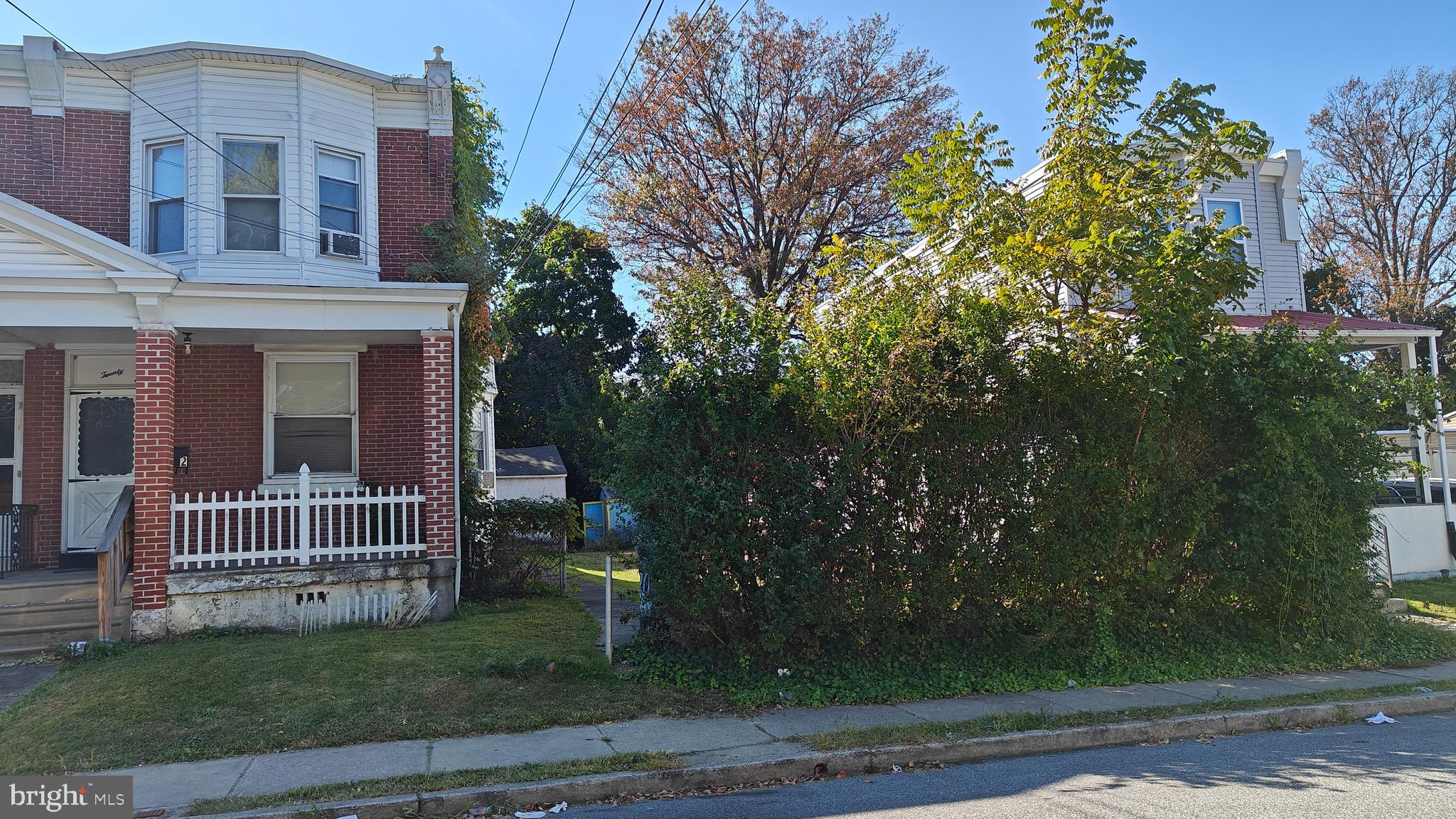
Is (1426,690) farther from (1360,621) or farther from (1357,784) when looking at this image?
(1357,784)

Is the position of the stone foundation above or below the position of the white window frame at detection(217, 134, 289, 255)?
below

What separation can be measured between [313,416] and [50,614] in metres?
3.69

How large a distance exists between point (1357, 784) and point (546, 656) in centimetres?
630

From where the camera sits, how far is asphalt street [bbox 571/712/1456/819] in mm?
5102

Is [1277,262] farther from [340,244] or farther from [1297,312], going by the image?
[340,244]

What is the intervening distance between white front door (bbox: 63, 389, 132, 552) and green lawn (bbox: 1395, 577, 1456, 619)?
17386mm

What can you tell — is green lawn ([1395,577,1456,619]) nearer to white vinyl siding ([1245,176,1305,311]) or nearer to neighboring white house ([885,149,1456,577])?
neighboring white house ([885,149,1456,577])

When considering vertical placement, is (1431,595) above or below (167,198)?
below

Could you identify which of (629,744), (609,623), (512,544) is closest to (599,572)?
(512,544)

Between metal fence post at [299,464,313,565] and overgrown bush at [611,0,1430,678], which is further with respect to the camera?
metal fence post at [299,464,313,565]

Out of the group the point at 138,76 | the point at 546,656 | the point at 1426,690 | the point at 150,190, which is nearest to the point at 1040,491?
the point at 1426,690

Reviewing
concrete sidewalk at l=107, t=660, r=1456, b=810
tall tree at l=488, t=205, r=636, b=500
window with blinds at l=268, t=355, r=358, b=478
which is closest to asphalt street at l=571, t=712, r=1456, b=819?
concrete sidewalk at l=107, t=660, r=1456, b=810

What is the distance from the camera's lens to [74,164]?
38.4 ft

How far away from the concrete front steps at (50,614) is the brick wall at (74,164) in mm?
4707
